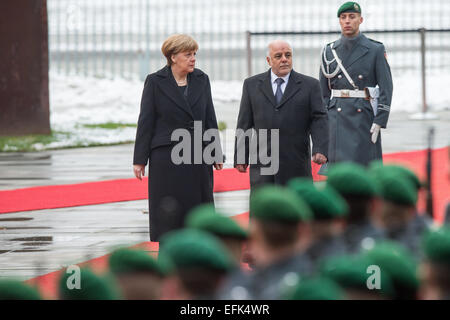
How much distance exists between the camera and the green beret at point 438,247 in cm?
231

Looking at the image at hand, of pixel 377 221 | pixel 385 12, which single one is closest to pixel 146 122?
pixel 377 221

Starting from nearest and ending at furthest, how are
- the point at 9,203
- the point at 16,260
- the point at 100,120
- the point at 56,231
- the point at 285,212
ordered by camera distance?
the point at 285,212 → the point at 16,260 → the point at 56,231 → the point at 9,203 → the point at 100,120

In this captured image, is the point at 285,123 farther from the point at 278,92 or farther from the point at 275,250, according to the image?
the point at 275,250

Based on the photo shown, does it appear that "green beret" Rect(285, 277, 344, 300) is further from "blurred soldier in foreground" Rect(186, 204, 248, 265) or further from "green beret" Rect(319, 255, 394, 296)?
"blurred soldier in foreground" Rect(186, 204, 248, 265)

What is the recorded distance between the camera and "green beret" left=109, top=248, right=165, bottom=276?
89.5 inches

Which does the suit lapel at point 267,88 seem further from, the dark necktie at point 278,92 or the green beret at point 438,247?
the green beret at point 438,247

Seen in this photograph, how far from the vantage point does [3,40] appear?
1747 cm

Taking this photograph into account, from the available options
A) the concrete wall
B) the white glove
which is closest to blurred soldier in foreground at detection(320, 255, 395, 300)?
the white glove

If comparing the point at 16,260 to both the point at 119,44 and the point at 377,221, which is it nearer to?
the point at 377,221

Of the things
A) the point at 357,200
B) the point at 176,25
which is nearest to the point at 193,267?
the point at 357,200

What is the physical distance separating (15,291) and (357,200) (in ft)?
3.47

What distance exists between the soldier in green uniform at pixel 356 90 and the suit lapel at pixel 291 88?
96cm

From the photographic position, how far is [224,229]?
244 centimetres
